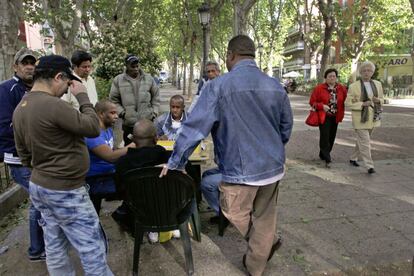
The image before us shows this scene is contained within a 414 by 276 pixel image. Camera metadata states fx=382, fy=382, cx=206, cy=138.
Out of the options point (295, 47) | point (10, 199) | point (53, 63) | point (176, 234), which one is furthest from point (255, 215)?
point (295, 47)

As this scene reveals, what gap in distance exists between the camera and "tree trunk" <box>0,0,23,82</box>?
5660 mm

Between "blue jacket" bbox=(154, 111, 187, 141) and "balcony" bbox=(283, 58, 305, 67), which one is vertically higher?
"balcony" bbox=(283, 58, 305, 67)

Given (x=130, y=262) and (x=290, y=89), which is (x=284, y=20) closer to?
(x=290, y=89)

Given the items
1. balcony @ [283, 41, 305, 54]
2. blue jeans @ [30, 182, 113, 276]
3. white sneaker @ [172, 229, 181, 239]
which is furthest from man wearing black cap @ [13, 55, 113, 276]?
balcony @ [283, 41, 305, 54]

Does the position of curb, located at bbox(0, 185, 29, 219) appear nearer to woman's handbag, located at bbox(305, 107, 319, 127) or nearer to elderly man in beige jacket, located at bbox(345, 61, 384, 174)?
woman's handbag, located at bbox(305, 107, 319, 127)

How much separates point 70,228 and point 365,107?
212 inches

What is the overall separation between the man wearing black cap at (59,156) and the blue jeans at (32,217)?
746mm

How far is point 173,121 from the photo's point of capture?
484 cm

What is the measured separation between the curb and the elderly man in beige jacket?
5.38 m

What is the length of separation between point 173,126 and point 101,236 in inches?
86.5

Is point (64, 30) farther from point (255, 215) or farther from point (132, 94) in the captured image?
→ point (255, 215)

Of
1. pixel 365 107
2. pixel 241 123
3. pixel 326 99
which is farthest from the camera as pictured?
pixel 326 99

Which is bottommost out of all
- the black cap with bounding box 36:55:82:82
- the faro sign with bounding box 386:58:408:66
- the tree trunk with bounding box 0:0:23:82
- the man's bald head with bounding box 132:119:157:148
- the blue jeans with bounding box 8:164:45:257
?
the blue jeans with bounding box 8:164:45:257

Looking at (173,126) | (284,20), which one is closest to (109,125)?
(173,126)
